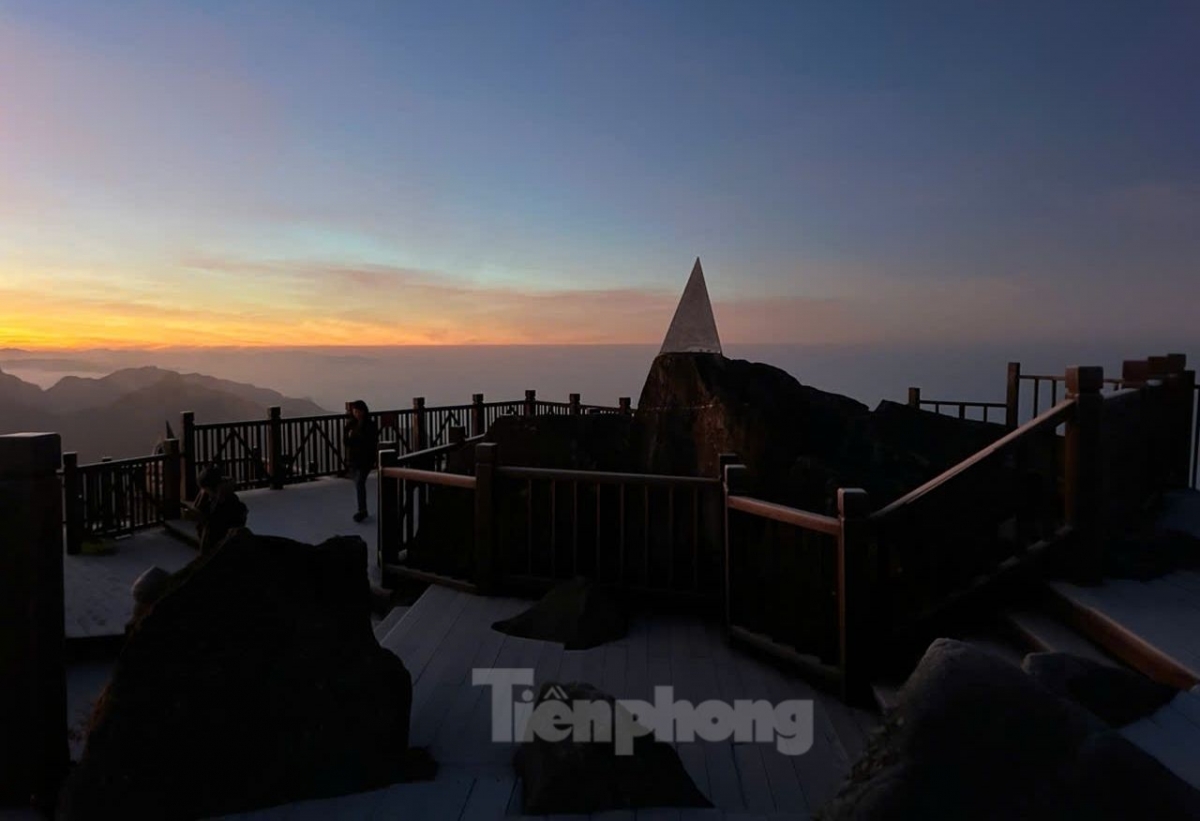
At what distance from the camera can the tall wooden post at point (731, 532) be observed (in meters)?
5.63

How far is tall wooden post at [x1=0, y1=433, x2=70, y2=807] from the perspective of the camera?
144 inches

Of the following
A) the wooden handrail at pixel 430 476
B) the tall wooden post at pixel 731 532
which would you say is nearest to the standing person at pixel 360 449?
the wooden handrail at pixel 430 476

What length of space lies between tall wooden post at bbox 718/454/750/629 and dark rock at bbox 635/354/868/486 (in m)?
1.51

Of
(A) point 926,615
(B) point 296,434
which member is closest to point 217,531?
(A) point 926,615

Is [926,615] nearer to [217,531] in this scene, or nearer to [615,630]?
[615,630]

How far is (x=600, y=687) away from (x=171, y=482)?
11.7m

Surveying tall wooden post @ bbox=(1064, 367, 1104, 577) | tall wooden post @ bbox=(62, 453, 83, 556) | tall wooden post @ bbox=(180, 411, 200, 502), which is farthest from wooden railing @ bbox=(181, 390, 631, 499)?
tall wooden post @ bbox=(1064, 367, 1104, 577)

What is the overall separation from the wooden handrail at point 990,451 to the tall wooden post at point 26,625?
4.42 m

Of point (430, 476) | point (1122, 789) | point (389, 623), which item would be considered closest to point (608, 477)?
point (430, 476)

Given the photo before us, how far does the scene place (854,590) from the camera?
4684 millimetres

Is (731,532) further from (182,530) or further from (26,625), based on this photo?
(182,530)

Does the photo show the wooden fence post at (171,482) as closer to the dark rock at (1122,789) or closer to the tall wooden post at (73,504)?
the tall wooden post at (73,504)

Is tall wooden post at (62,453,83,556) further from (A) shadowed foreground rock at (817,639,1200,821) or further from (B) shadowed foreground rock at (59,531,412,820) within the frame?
(A) shadowed foreground rock at (817,639,1200,821)

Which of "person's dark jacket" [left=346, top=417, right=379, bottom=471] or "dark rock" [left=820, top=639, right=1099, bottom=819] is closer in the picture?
"dark rock" [left=820, top=639, right=1099, bottom=819]
